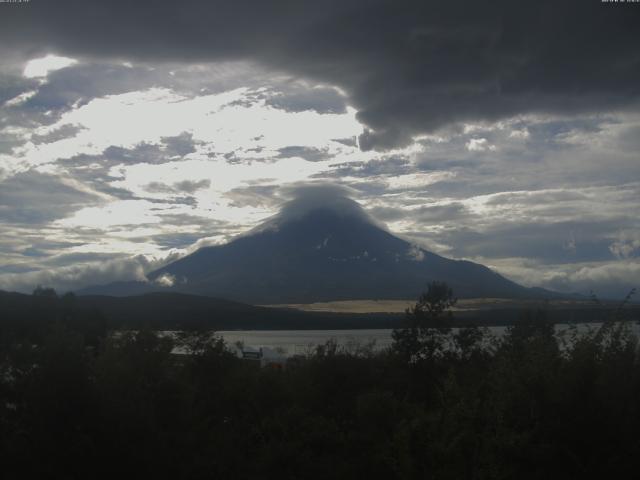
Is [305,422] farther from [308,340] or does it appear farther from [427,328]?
[308,340]

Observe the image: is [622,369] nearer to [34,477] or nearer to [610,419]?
[610,419]

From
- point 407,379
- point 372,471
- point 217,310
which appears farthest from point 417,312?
point 217,310

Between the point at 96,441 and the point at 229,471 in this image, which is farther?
the point at 229,471

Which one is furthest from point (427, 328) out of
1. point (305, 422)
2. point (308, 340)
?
point (308, 340)

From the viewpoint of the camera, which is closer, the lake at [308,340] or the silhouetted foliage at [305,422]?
the silhouetted foliage at [305,422]

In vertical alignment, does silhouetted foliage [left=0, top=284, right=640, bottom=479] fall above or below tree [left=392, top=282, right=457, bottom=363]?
below

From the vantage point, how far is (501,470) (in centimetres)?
1716

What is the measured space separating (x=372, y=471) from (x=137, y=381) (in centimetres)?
800

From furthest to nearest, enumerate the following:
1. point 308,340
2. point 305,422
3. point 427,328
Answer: point 308,340 < point 427,328 < point 305,422

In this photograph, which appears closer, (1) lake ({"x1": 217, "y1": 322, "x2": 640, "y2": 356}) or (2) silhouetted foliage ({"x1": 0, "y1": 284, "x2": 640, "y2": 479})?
(2) silhouetted foliage ({"x1": 0, "y1": 284, "x2": 640, "y2": 479})

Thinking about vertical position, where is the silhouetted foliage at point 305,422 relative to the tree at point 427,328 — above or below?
below

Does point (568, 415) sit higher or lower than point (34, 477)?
higher

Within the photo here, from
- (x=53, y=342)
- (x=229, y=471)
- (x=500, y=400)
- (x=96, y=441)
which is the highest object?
(x=53, y=342)

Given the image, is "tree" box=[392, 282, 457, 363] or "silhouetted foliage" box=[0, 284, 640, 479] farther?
"tree" box=[392, 282, 457, 363]
